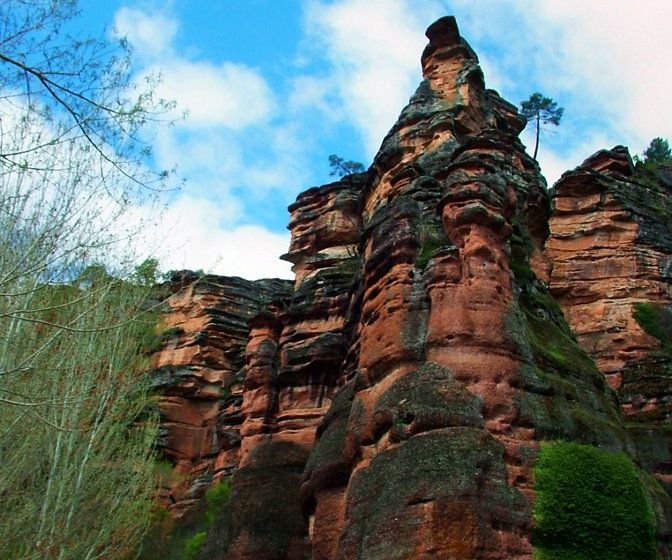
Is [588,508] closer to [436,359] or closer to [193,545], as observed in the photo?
[436,359]

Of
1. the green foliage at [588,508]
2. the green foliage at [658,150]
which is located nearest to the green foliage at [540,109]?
the green foliage at [658,150]

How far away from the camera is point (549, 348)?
16203 millimetres

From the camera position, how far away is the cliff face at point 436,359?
43.0 ft

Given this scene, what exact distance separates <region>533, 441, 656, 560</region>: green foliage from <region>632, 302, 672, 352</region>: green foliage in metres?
14.0

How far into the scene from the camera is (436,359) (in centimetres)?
1484

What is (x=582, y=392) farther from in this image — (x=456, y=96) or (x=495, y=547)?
(x=456, y=96)

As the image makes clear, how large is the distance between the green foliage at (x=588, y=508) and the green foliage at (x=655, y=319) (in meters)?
Answer: 14.0

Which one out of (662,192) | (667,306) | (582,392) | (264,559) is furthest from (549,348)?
(662,192)

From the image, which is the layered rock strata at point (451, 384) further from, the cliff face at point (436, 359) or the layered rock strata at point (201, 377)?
the layered rock strata at point (201, 377)

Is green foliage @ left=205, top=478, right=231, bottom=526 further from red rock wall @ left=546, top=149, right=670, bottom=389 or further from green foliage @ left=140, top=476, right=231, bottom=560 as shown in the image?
red rock wall @ left=546, top=149, right=670, bottom=389

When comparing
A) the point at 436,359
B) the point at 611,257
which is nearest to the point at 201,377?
the point at 611,257

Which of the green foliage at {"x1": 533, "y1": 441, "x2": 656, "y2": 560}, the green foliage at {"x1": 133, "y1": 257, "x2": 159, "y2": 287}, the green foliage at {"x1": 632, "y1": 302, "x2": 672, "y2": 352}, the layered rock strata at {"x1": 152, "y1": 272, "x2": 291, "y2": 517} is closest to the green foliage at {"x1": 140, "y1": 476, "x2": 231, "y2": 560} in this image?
the layered rock strata at {"x1": 152, "y1": 272, "x2": 291, "y2": 517}

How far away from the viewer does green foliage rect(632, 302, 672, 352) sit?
2634cm

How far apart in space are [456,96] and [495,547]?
17735mm
